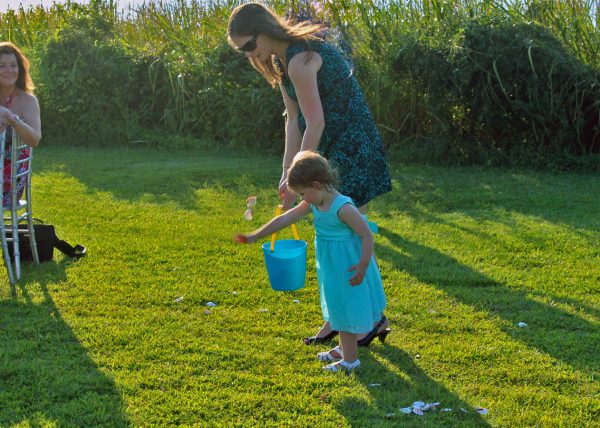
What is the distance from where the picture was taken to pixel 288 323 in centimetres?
447

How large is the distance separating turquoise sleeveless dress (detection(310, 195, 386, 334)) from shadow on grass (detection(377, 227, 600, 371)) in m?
1.02

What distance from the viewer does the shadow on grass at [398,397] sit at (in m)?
3.32

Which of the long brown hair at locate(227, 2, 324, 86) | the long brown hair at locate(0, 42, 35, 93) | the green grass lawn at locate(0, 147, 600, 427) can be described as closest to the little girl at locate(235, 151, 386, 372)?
the green grass lawn at locate(0, 147, 600, 427)

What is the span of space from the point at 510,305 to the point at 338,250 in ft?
5.08

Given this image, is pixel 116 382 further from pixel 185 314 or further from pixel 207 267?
pixel 207 267

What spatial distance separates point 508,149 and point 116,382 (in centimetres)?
682

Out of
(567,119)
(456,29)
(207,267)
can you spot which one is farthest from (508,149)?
(207,267)

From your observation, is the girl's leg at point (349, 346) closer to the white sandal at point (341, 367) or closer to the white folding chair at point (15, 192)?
the white sandal at point (341, 367)

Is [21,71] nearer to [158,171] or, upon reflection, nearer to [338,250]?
[338,250]

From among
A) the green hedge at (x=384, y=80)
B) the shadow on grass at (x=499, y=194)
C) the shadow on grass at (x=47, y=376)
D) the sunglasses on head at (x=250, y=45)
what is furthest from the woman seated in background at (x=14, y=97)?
the green hedge at (x=384, y=80)

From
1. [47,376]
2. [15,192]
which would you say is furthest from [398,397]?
[15,192]

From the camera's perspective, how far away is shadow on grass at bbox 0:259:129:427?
337 centimetres

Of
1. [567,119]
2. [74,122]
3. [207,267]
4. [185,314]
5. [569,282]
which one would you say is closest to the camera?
[185,314]

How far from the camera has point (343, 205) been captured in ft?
11.8
